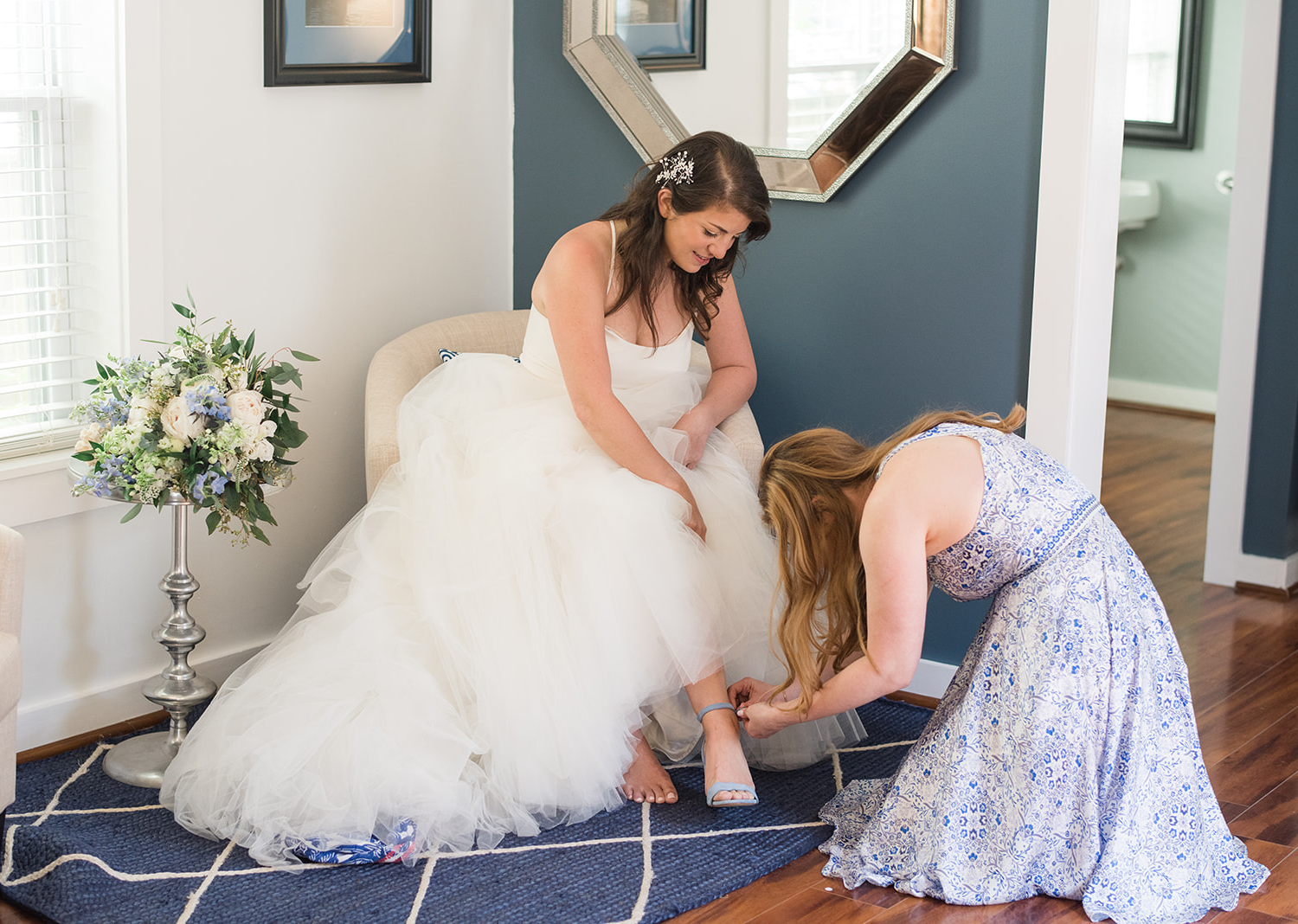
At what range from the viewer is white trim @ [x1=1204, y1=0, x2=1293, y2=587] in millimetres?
3602

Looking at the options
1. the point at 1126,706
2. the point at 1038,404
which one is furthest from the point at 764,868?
the point at 1038,404

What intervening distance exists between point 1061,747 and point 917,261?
125cm

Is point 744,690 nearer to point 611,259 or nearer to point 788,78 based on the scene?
point 611,259

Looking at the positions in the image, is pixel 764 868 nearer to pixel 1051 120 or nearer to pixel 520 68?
pixel 1051 120

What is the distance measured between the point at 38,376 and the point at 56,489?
266mm

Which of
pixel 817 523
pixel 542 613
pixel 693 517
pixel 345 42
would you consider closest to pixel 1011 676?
pixel 817 523

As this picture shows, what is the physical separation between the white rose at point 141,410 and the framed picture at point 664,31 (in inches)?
59.0

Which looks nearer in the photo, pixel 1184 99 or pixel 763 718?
pixel 763 718

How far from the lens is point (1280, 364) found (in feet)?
12.3

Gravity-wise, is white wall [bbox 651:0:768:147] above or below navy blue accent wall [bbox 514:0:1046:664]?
above

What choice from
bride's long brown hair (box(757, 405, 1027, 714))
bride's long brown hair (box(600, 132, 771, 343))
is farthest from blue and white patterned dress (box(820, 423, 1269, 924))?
bride's long brown hair (box(600, 132, 771, 343))

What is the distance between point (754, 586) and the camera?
2504 mm

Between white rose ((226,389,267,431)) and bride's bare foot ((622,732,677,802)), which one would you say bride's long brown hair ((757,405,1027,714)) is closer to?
bride's bare foot ((622,732,677,802))

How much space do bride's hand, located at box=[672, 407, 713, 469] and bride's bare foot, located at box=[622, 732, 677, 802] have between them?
0.57 m
